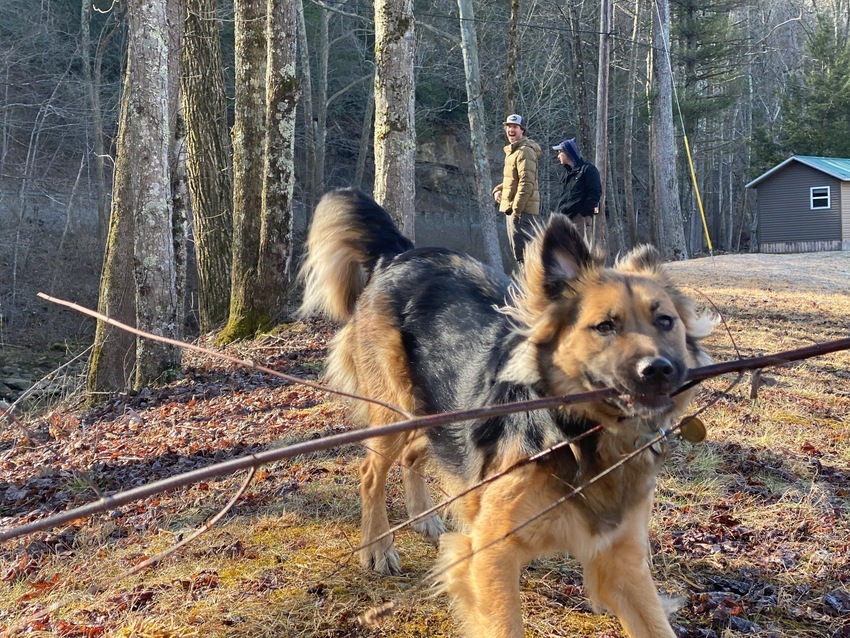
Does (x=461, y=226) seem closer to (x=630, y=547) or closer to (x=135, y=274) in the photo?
(x=135, y=274)

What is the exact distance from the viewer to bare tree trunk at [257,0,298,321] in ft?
38.3

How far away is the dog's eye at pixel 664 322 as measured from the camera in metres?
3.31

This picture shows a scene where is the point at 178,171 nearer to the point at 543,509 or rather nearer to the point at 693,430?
the point at 543,509

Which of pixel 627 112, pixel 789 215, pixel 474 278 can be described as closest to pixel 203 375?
pixel 474 278

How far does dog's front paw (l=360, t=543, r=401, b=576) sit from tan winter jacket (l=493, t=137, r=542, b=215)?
→ 926 centimetres

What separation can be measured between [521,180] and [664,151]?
1790cm

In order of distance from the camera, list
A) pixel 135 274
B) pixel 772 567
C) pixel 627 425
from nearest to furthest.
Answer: pixel 627 425 < pixel 772 567 < pixel 135 274

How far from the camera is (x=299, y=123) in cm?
3650

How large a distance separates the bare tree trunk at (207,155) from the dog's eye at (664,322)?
430 inches

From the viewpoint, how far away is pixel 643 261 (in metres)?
4.04

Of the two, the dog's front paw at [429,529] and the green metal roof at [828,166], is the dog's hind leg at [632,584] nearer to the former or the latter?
the dog's front paw at [429,529]

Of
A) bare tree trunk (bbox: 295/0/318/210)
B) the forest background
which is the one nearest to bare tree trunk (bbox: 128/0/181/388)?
the forest background

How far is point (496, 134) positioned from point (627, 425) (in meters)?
37.8

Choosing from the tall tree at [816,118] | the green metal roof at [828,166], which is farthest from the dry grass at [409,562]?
the tall tree at [816,118]
